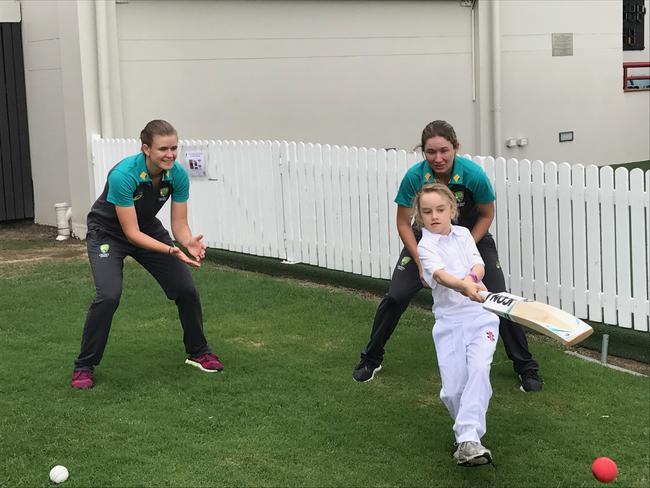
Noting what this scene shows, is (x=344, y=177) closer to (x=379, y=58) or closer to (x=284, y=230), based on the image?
(x=284, y=230)

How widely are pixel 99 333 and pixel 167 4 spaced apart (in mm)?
7761

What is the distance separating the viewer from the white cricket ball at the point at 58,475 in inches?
180

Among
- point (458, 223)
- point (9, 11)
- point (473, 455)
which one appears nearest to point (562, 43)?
point (9, 11)

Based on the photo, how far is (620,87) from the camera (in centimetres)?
1833

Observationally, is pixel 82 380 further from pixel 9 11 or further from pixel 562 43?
pixel 562 43

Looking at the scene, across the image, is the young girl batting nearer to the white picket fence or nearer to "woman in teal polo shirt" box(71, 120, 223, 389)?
"woman in teal polo shirt" box(71, 120, 223, 389)

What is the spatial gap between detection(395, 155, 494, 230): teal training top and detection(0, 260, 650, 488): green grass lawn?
1.25 metres

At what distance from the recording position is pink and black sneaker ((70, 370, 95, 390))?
5.98 metres

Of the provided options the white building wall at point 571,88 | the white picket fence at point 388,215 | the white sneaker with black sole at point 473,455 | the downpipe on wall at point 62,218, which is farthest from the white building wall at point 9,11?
the white sneaker with black sole at point 473,455

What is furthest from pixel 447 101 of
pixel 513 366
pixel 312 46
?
pixel 513 366

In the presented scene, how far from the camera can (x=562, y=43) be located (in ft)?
56.4

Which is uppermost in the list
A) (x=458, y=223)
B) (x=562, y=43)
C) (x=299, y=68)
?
(x=562, y=43)

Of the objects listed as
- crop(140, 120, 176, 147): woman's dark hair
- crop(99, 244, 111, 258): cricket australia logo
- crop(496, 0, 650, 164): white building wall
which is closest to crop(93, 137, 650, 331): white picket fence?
crop(140, 120, 176, 147): woman's dark hair

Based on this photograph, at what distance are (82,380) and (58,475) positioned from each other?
1.48m
